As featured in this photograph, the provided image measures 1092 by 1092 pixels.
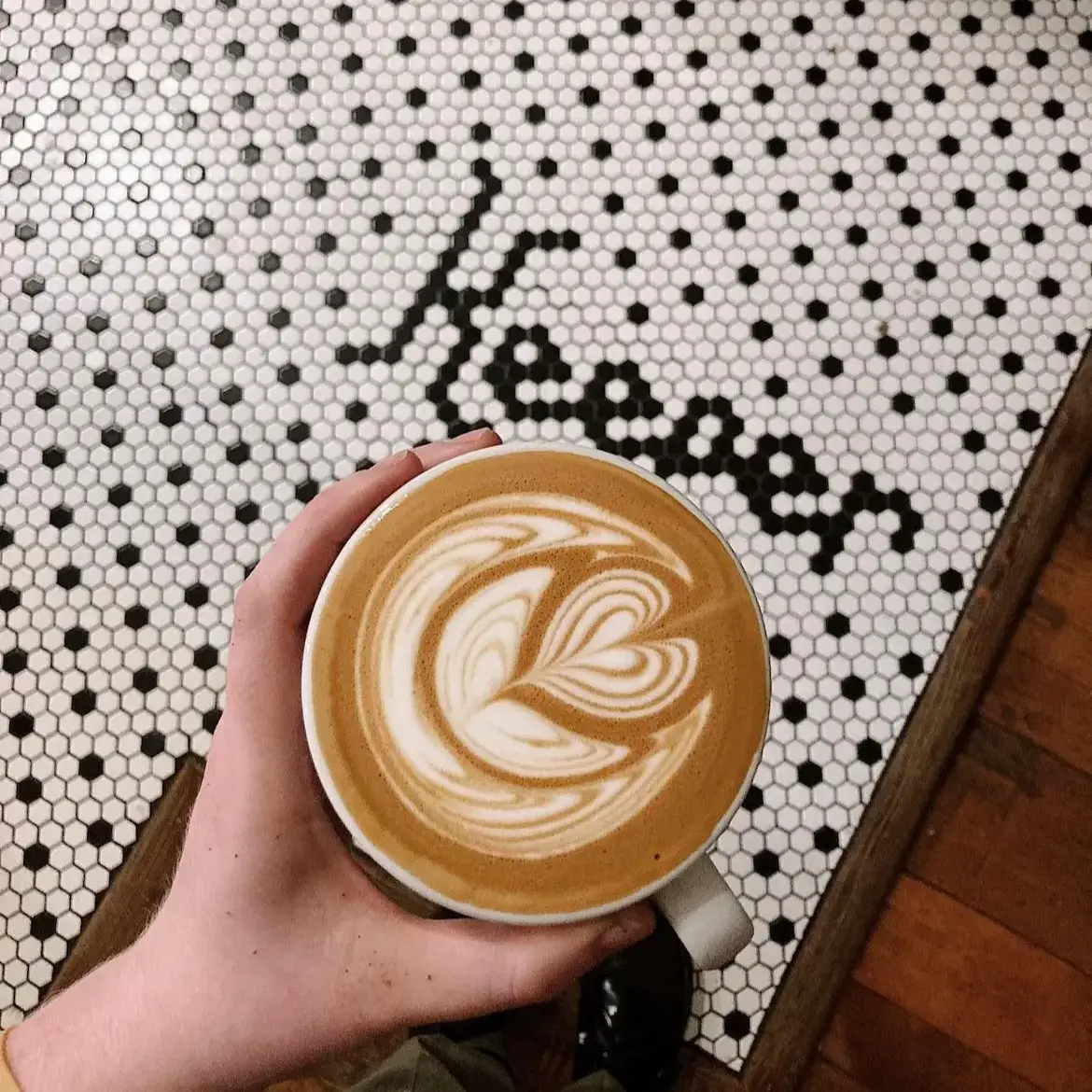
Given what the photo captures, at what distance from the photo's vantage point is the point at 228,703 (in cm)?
55

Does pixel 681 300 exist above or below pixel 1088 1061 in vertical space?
above

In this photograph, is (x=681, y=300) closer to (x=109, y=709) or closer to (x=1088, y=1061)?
(x=109, y=709)

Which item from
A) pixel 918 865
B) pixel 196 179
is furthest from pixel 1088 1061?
pixel 196 179

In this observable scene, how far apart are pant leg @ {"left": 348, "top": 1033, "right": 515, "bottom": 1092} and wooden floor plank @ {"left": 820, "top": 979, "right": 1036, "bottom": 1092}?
232 millimetres

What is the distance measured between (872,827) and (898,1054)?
194 mm

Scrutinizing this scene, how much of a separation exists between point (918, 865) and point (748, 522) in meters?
0.34

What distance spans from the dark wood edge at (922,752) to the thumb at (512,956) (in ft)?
1.30

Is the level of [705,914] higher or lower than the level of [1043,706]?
lower

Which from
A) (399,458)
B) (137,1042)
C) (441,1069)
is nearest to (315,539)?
(399,458)

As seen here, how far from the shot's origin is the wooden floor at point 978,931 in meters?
0.83

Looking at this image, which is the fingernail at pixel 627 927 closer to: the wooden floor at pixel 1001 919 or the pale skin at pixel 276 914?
the pale skin at pixel 276 914

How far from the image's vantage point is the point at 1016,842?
0.86m

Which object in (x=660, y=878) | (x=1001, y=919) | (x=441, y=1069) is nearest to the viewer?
(x=660, y=878)

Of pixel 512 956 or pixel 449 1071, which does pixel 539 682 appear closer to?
pixel 512 956
